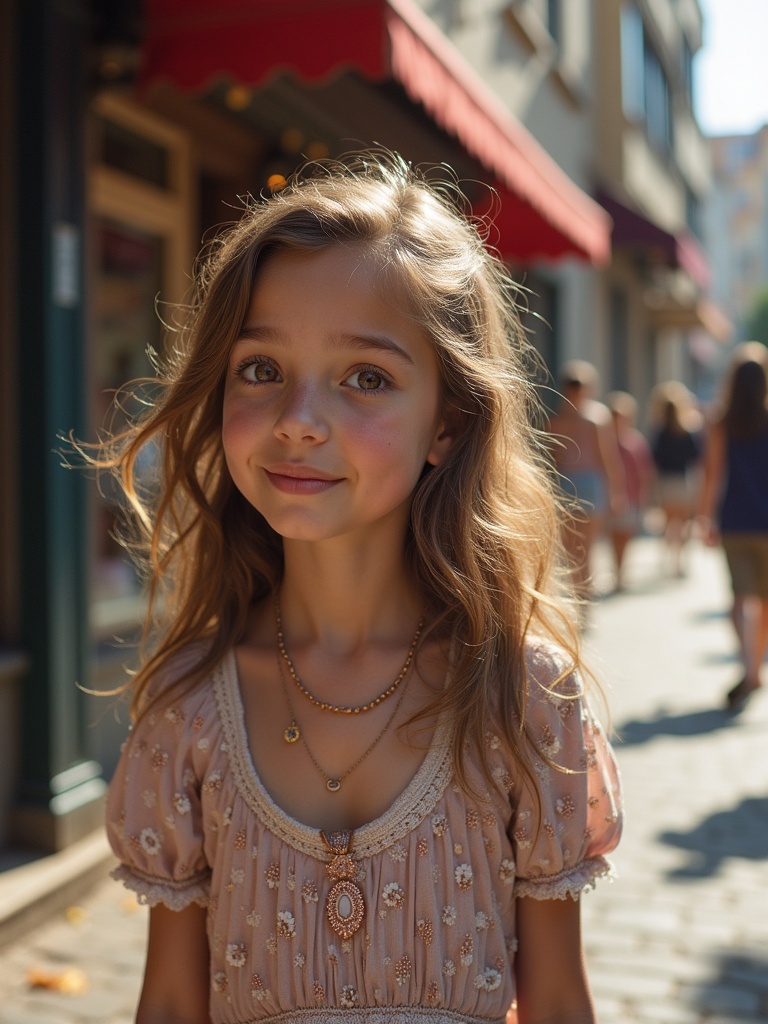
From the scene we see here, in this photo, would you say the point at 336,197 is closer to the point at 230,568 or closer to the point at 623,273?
the point at 230,568

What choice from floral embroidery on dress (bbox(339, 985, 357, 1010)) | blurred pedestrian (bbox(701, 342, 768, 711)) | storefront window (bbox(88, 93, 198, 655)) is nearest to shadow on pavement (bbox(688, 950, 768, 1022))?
floral embroidery on dress (bbox(339, 985, 357, 1010))

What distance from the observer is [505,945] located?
1.61m

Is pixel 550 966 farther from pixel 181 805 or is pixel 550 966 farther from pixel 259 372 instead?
pixel 259 372

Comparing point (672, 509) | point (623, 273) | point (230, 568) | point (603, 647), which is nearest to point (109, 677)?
point (230, 568)

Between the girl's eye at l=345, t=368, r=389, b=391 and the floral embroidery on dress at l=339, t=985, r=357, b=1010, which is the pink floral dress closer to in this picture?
the floral embroidery on dress at l=339, t=985, r=357, b=1010

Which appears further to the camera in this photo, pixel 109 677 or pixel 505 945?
pixel 109 677

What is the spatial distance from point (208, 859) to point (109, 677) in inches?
134

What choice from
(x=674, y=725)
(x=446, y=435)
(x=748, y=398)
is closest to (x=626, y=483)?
(x=748, y=398)

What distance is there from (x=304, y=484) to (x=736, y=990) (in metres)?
2.46

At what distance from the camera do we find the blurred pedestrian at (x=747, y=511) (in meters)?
6.75

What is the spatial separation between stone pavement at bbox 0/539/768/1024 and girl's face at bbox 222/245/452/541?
0.61 metres

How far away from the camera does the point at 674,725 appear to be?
636cm

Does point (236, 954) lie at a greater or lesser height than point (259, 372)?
lesser

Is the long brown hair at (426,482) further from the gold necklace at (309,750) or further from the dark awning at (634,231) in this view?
the dark awning at (634,231)
